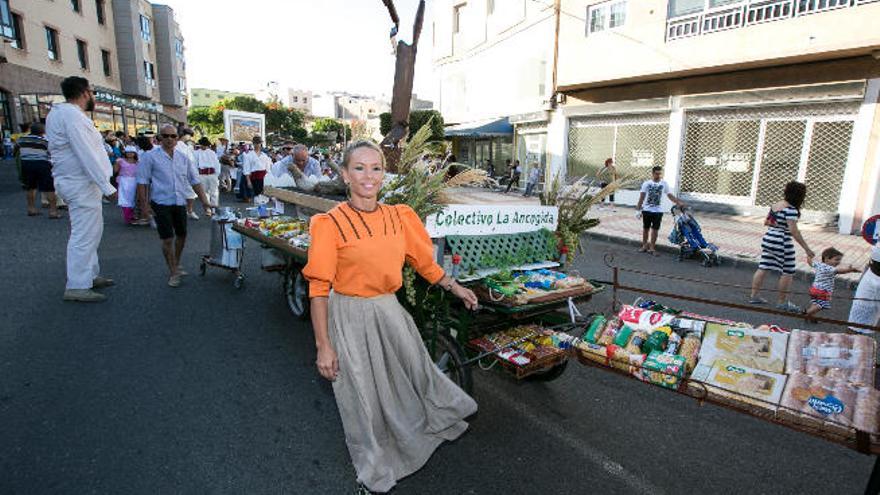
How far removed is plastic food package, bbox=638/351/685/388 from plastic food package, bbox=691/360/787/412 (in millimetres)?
92

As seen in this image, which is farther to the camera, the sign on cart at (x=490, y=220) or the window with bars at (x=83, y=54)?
the window with bars at (x=83, y=54)

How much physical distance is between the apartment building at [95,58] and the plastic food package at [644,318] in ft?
81.7

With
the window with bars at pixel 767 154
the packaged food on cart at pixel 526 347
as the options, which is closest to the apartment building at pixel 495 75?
the window with bars at pixel 767 154

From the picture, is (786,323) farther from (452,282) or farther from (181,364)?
(181,364)

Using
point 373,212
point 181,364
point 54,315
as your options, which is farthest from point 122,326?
point 373,212

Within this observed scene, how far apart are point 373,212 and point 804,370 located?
7.57 feet

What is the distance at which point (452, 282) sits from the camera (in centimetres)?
264

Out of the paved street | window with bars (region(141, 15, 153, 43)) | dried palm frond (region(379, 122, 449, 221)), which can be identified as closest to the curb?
the paved street

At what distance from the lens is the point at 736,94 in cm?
1284

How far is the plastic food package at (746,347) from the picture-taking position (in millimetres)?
2414

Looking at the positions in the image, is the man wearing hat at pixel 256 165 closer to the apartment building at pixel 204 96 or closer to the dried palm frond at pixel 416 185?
the dried palm frond at pixel 416 185

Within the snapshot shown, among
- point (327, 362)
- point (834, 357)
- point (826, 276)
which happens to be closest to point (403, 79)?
point (327, 362)

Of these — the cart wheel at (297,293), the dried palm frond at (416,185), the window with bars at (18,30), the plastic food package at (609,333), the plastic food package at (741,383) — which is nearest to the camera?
the plastic food package at (741,383)

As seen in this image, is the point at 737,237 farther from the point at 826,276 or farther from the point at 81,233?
the point at 81,233
